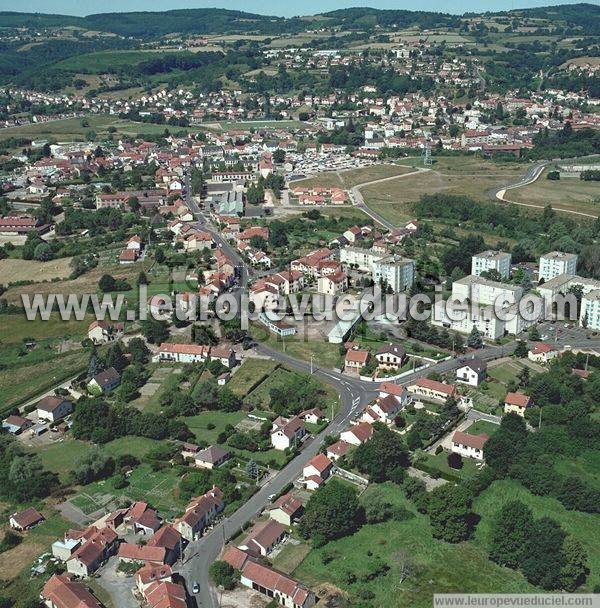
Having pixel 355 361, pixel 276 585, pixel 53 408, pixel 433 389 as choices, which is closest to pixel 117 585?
pixel 276 585

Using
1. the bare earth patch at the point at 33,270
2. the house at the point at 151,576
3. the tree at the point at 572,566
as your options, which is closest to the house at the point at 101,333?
the bare earth patch at the point at 33,270

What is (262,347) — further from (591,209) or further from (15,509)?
(591,209)

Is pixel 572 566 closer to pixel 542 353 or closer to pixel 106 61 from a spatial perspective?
pixel 542 353

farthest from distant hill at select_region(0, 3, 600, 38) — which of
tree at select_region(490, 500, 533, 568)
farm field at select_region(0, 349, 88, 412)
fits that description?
tree at select_region(490, 500, 533, 568)

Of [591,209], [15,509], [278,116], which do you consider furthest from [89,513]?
[278,116]

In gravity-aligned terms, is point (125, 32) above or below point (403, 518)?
above

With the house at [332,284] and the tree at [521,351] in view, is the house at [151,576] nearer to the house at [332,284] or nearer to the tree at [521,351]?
the tree at [521,351]

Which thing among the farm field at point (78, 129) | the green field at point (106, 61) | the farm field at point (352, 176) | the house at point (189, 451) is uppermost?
the green field at point (106, 61)
